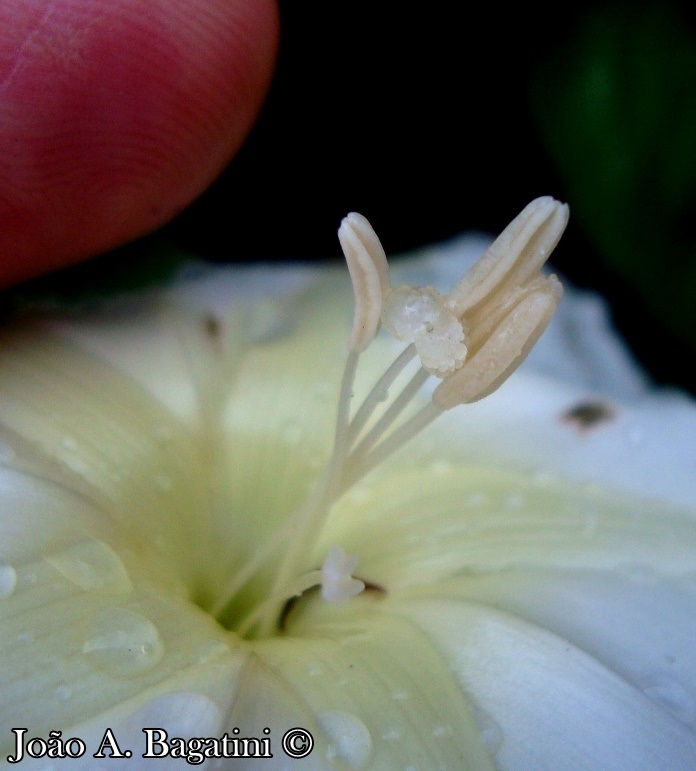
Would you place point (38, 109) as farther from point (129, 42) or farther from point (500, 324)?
point (500, 324)

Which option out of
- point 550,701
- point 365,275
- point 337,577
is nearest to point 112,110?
point 365,275

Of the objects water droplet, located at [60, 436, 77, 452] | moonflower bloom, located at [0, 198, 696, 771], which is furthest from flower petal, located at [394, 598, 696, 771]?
water droplet, located at [60, 436, 77, 452]

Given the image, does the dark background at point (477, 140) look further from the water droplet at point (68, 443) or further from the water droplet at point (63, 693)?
the water droplet at point (63, 693)

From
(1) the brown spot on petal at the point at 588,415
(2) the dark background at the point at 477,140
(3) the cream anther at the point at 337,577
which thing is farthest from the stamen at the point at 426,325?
(2) the dark background at the point at 477,140

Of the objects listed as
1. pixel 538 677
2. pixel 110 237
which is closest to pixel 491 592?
pixel 538 677

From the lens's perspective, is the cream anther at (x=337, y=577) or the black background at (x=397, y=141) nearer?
the cream anther at (x=337, y=577)

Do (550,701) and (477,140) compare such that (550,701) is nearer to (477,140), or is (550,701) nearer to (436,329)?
(436,329)
